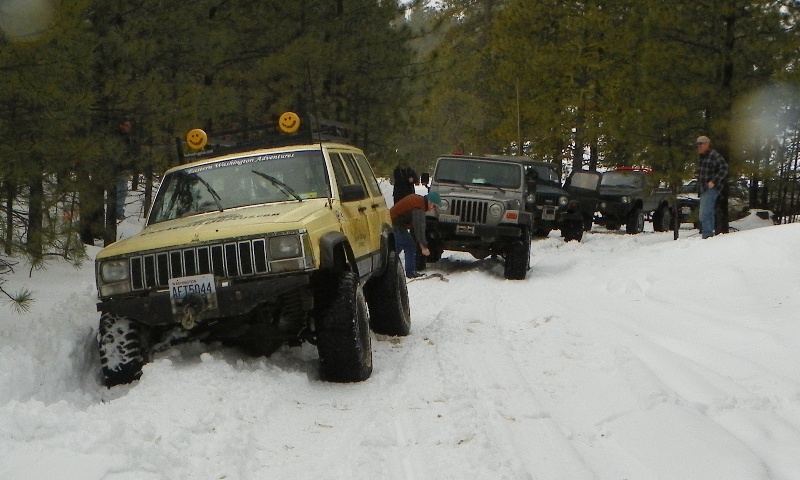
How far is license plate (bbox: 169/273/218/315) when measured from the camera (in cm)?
600

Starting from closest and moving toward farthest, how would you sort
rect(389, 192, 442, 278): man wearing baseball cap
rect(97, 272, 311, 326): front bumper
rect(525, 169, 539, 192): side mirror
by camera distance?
1. rect(97, 272, 311, 326): front bumper
2. rect(389, 192, 442, 278): man wearing baseball cap
3. rect(525, 169, 539, 192): side mirror

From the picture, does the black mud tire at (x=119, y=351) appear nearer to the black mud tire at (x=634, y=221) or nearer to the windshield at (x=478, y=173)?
the windshield at (x=478, y=173)

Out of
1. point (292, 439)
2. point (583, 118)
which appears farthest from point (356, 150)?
point (583, 118)

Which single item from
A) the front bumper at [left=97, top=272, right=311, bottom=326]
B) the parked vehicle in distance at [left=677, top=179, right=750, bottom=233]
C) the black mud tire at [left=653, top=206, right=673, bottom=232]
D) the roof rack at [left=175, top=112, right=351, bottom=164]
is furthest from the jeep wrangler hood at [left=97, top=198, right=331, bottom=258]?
the black mud tire at [left=653, top=206, right=673, bottom=232]

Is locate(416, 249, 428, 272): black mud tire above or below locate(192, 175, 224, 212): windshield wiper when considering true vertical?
below

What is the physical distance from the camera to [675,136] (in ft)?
56.9

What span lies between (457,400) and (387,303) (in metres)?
2.69

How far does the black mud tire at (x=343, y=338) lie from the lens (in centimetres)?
624

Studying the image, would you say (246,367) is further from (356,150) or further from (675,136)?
(675,136)

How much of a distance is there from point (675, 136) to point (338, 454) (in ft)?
46.5

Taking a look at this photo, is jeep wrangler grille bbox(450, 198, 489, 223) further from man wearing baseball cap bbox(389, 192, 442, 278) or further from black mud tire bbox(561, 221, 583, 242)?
black mud tire bbox(561, 221, 583, 242)

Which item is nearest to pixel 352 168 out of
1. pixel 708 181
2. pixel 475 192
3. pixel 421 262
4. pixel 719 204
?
pixel 421 262

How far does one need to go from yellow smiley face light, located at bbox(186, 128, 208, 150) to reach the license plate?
7.39ft

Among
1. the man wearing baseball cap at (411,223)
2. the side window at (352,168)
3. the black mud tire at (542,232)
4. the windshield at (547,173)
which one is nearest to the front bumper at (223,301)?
the side window at (352,168)
